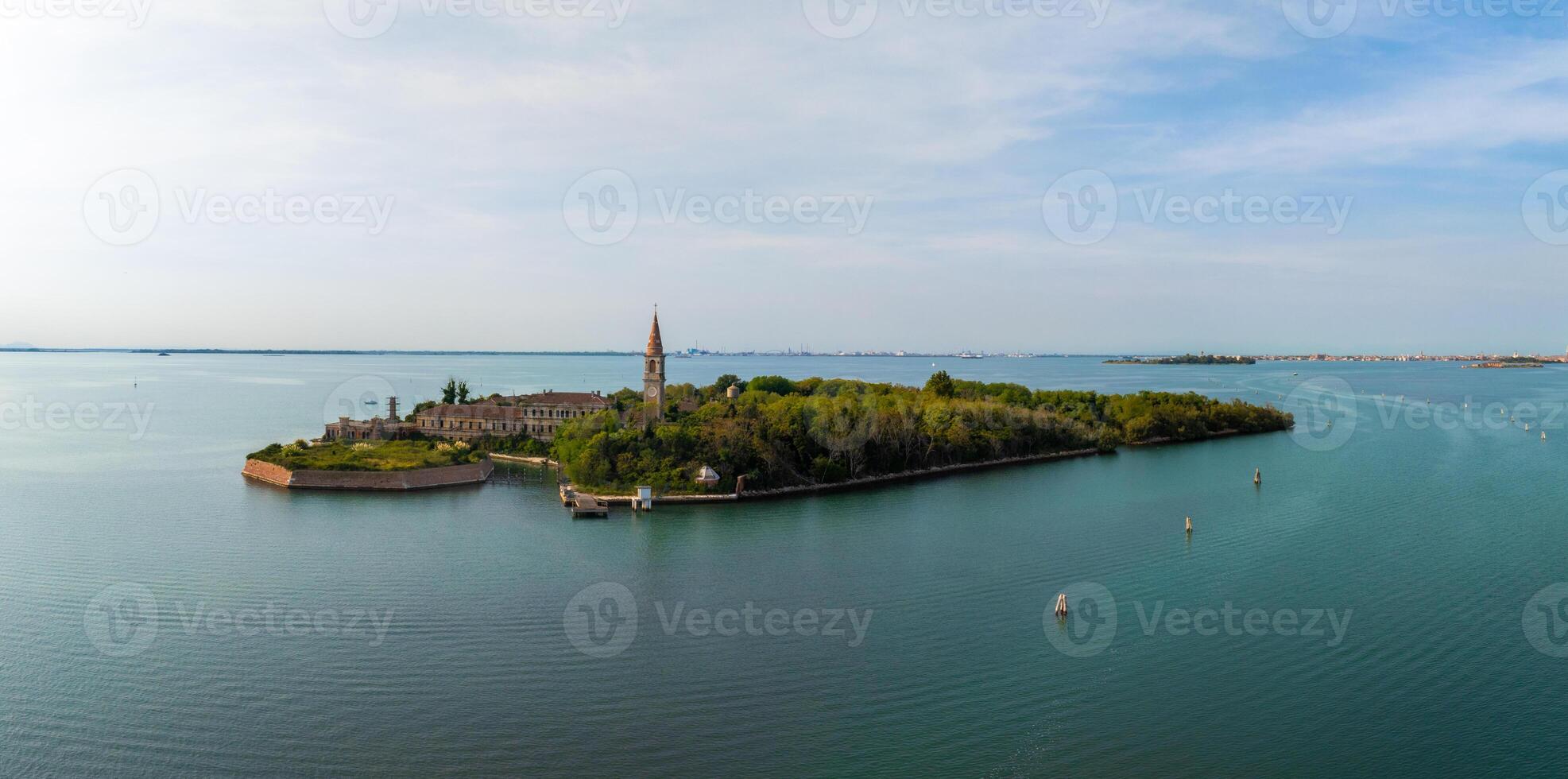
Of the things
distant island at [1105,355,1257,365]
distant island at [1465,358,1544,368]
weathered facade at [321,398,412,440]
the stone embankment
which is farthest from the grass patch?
distant island at [1465,358,1544,368]

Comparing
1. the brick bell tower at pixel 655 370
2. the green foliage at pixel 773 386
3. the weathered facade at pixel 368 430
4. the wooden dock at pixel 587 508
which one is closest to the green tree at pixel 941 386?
the green foliage at pixel 773 386

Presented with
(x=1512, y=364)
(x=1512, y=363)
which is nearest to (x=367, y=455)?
(x=1512, y=364)

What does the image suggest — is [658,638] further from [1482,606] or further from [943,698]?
[1482,606]

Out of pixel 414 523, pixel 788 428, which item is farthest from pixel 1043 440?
pixel 414 523

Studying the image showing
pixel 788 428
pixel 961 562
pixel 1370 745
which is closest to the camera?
pixel 1370 745

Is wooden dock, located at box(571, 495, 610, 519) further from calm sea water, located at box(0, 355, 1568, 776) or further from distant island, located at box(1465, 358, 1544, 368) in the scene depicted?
distant island, located at box(1465, 358, 1544, 368)

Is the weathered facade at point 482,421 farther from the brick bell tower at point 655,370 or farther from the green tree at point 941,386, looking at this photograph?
the green tree at point 941,386

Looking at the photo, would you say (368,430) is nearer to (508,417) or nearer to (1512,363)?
(508,417)
